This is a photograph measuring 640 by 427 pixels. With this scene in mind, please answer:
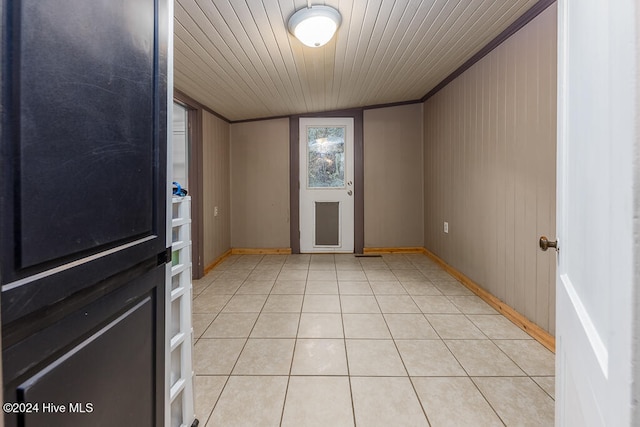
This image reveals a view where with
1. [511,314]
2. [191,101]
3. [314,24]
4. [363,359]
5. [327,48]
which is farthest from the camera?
[191,101]

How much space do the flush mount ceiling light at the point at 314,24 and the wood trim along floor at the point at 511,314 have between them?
2405 millimetres

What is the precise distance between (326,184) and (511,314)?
2.83 metres

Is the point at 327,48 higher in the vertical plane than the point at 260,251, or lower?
higher

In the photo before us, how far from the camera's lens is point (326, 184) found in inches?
171

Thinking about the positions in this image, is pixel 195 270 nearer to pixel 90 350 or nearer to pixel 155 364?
pixel 155 364

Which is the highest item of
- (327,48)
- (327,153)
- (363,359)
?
(327,48)

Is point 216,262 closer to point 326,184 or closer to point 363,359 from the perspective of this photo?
point 326,184

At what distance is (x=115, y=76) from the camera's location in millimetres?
626

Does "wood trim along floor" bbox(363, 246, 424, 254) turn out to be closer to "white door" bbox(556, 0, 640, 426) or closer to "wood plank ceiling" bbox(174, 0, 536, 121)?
"wood plank ceiling" bbox(174, 0, 536, 121)

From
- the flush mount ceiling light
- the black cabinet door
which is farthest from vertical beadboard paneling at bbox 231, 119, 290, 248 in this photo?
the black cabinet door

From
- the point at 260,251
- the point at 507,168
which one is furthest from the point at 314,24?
the point at 260,251

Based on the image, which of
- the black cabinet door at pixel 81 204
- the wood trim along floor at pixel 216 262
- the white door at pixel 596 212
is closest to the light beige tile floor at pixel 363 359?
the wood trim along floor at pixel 216 262

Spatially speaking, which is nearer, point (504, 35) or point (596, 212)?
point (596, 212)

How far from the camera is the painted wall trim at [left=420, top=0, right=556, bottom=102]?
1.83 m
